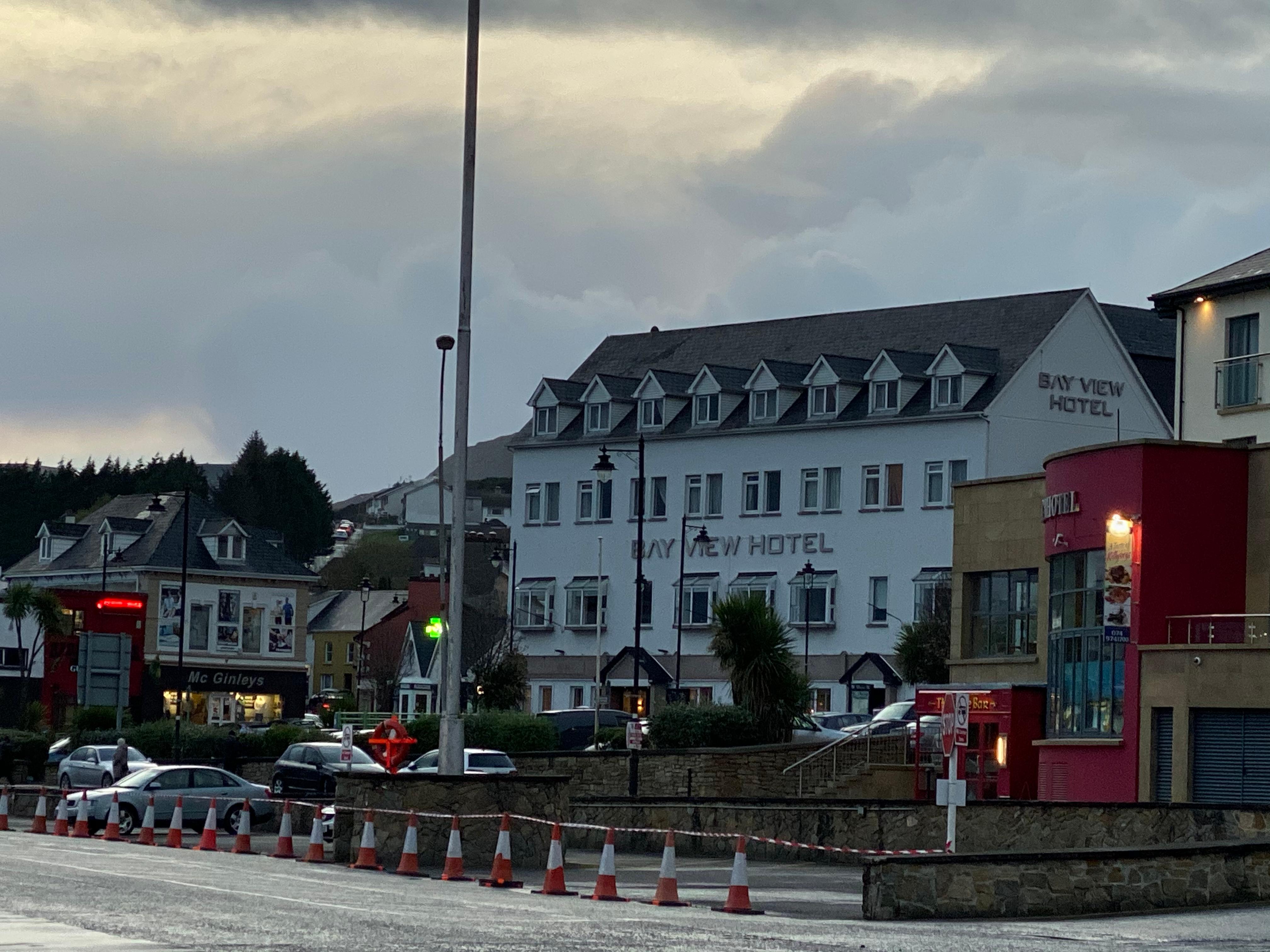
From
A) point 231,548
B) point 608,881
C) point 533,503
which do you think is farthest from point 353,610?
point 608,881

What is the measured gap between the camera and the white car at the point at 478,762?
45.0 m

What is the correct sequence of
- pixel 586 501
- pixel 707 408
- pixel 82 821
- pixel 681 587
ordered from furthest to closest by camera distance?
pixel 586 501 → pixel 707 408 → pixel 681 587 → pixel 82 821

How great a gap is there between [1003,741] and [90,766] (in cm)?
2140

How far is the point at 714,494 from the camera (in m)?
85.8

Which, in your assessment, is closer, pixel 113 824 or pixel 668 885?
pixel 668 885

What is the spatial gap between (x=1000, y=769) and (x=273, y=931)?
94.2ft

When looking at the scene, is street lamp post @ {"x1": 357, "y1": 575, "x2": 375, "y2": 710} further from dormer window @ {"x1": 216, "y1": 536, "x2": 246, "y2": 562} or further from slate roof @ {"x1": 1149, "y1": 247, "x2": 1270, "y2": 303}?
slate roof @ {"x1": 1149, "y1": 247, "x2": 1270, "y2": 303}

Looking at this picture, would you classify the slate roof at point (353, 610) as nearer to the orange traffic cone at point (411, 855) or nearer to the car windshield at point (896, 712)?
the car windshield at point (896, 712)

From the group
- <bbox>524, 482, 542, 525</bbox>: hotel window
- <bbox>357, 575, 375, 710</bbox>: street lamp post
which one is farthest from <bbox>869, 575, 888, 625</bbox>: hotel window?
<bbox>357, 575, 375, 710</bbox>: street lamp post

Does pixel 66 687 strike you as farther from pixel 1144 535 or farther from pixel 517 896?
pixel 517 896

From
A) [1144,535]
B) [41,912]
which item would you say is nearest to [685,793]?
[1144,535]

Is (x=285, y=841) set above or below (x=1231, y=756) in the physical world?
below

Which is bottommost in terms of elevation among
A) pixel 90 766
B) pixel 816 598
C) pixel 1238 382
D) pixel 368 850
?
pixel 90 766

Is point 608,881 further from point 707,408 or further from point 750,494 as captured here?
point 707,408
